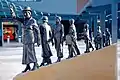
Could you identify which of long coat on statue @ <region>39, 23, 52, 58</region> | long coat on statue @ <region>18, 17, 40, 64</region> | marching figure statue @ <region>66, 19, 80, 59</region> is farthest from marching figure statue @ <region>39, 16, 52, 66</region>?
marching figure statue @ <region>66, 19, 80, 59</region>

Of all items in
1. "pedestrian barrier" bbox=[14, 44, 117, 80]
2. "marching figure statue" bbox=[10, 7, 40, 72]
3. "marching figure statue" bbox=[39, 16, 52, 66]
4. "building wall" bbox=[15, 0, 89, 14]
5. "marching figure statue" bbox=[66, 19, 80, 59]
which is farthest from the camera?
"building wall" bbox=[15, 0, 89, 14]

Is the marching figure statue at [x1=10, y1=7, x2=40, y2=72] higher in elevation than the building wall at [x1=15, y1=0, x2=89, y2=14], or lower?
lower

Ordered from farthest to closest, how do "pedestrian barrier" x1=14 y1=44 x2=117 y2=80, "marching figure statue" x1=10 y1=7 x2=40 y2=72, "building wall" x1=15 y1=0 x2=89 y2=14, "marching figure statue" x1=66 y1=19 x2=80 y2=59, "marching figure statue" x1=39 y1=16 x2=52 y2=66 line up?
1. "building wall" x1=15 y1=0 x2=89 y2=14
2. "marching figure statue" x1=66 y1=19 x2=80 y2=59
3. "marching figure statue" x1=39 y1=16 x2=52 y2=66
4. "marching figure statue" x1=10 y1=7 x2=40 y2=72
5. "pedestrian barrier" x1=14 y1=44 x2=117 y2=80

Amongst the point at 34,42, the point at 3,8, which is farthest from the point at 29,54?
the point at 3,8

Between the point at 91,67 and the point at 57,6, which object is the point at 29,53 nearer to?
the point at 91,67

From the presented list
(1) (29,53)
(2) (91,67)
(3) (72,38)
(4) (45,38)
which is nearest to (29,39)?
(1) (29,53)

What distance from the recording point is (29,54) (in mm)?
9062

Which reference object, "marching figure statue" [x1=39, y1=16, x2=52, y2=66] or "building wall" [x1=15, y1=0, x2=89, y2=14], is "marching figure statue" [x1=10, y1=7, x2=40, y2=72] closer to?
"marching figure statue" [x1=39, y1=16, x2=52, y2=66]

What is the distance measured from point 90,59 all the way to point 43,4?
3365cm

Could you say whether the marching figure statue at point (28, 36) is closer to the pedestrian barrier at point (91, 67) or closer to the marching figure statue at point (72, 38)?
the pedestrian barrier at point (91, 67)

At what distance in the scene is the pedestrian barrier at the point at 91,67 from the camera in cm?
776

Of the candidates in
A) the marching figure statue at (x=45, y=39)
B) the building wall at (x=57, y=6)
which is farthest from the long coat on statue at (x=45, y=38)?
the building wall at (x=57, y=6)

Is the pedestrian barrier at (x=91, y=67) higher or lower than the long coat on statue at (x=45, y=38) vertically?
lower

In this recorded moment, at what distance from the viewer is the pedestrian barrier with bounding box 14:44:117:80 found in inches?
306
